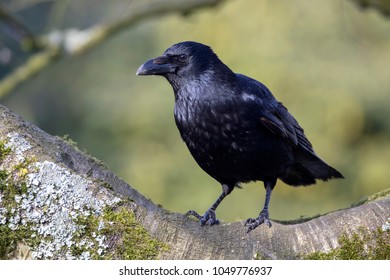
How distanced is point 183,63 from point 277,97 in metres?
4.49

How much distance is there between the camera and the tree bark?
330 cm

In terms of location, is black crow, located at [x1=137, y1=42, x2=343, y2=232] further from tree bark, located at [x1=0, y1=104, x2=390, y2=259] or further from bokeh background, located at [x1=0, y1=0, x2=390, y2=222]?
bokeh background, located at [x1=0, y1=0, x2=390, y2=222]

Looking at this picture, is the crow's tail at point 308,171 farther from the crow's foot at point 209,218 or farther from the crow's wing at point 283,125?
the crow's foot at point 209,218

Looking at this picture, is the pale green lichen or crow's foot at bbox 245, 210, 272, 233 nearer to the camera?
the pale green lichen

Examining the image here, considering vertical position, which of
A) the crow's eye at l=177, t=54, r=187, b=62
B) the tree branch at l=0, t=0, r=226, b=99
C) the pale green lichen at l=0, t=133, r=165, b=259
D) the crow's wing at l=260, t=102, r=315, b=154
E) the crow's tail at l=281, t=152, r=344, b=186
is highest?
the tree branch at l=0, t=0, r=226, b=99

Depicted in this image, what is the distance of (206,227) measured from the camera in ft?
11.6

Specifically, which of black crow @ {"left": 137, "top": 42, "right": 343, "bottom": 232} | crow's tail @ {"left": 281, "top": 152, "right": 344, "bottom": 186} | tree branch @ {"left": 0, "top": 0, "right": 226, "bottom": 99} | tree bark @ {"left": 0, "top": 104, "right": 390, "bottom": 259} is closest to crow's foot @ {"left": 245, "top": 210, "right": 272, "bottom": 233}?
tree bark @ {"left": 0, "top": 104, "right": 390, "bottom": 259}

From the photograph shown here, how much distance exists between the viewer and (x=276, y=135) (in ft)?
17.3

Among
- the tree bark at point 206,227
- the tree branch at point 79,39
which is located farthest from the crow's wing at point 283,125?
the tree branch at point 79,39

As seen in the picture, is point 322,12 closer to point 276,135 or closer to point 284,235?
point 276,135

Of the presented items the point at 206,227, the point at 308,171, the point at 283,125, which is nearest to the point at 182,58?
the point at 283,125

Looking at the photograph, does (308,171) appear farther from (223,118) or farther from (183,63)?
(183,63)

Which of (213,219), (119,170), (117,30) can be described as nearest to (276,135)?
(213,219)

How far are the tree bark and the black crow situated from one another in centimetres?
122
